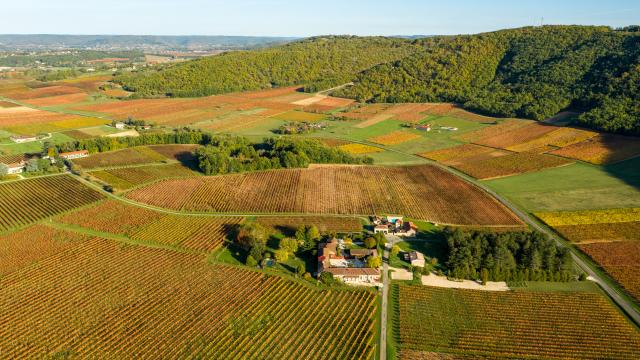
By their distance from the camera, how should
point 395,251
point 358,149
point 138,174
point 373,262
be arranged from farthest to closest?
point 358,149 < point 138,174 < point 395,251 < point 373,262

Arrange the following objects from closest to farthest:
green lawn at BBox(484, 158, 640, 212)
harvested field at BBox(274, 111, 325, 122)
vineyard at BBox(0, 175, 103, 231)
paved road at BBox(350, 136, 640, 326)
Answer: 1. paved road at BBox(350, 136, 640, 326)
2. vineyard at BBox(0, 175, 103, 231)
3. green lawn at BBox(484, 158, 640, 212)
4. harvested field at BBox(274, 111, 325, 122)

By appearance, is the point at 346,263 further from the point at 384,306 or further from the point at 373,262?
the point at 384,306

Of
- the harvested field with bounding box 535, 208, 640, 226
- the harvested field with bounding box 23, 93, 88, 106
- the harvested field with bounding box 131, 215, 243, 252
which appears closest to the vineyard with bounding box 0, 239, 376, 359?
the harvested field with bounding box 131, 215, 243, 252

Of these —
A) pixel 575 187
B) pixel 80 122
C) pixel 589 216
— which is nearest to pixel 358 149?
pixel 575 187

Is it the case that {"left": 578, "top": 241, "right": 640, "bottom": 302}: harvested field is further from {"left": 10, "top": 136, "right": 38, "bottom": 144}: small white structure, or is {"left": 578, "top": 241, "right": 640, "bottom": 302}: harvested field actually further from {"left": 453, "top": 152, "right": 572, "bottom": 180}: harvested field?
{"left": 10, "top": 136, "right": 38, "bottom": 144}: small white structure

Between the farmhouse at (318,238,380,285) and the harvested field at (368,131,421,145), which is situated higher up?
the harvested field at (368,131,421,145)
